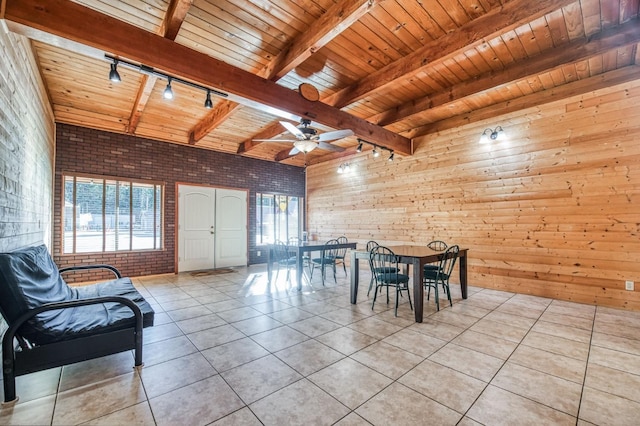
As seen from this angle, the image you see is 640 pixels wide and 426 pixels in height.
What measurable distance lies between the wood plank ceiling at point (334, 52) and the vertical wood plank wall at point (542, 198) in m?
0.48

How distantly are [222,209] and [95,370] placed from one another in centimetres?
525

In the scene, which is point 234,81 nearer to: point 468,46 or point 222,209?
point 468,46

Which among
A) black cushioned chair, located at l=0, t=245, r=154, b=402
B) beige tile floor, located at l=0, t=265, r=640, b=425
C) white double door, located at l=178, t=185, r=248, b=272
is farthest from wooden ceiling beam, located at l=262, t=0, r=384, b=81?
white double door, located at l=178, t=185, r=248, b=272

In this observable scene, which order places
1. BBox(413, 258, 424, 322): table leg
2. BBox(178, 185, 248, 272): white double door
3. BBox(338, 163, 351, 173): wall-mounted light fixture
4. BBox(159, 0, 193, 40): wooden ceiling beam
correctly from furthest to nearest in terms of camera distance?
BBox(338, 163, 351, 173): wall-mounted light fixture
BBox(178, 185, 248, 272): white double door
BBox(413, 258, 424, 322): table leg
BBox(159, 0, 193, 40): wooden ceiling beam

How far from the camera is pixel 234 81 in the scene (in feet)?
10.9

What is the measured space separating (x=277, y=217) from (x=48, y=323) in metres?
6.52

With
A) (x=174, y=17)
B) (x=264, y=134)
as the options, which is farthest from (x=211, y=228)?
(x=174, y=17)

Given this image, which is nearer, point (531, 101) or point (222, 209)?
point (531, 101)

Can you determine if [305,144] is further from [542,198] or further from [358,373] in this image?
[542,198]

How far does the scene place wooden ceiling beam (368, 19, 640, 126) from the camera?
312 centimetres

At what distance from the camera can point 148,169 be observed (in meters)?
6.25

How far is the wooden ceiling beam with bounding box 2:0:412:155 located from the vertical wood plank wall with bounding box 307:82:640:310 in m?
2.69

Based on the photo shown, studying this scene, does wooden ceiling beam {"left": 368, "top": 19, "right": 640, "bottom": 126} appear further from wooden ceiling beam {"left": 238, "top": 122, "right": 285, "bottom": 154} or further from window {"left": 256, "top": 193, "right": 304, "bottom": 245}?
window {"left": 256, "top": 193, "right": 304, "bottom": 245}

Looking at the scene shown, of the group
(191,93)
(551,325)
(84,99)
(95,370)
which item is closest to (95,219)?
(84,99)
